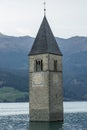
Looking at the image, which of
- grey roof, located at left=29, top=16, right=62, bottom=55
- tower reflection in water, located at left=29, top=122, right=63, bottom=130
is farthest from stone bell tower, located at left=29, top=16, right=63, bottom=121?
tower reflection in water, located at left=29, top=122, right=63, bottom=130

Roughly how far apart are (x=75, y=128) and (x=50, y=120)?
8.26 meters

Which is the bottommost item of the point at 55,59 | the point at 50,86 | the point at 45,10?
the point at 50,86

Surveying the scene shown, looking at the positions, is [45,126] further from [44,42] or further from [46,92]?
[44,42]

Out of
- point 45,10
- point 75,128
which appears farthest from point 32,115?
point 45,10

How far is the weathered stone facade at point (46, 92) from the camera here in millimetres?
76750

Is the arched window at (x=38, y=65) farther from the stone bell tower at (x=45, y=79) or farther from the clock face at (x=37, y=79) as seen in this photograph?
the clock face at (x=37, y=79)

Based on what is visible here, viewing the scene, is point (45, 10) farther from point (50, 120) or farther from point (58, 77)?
point (50, 120)

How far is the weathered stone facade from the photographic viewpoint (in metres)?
76.8

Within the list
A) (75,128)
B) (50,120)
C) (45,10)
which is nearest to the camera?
(75,128)

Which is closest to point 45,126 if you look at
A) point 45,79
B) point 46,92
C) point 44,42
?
point 46,92

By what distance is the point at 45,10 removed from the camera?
275 feet

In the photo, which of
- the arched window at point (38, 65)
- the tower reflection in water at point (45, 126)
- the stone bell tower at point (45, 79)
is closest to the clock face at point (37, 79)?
the stone bell tower at point (45, 79)

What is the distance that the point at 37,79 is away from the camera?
79500 mm

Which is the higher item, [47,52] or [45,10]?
[45,10]
